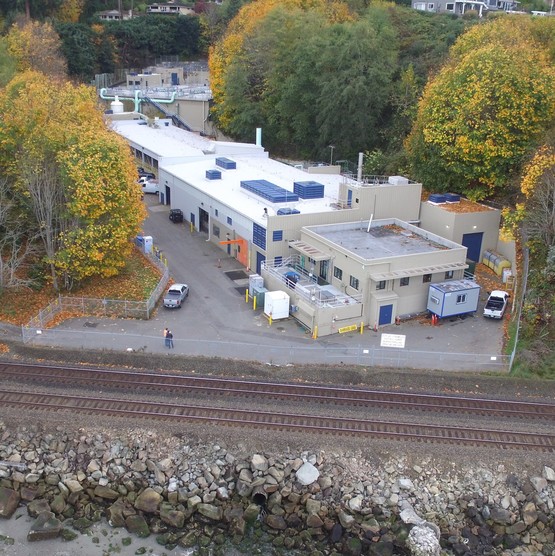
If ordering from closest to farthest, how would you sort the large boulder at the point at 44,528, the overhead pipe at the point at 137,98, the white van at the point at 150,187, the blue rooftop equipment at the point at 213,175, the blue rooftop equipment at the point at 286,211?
the large boulder at the point at 44,528 < the blue rooftop equipment at the point at 286,211 < the blue rooftop equipment at the point at 213,175 < the white van at the point at 150,187 < the overhead pipe at the point at 137,98

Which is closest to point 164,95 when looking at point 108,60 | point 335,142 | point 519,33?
point 108,60

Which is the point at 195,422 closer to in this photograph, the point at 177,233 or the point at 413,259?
the point at 413,259

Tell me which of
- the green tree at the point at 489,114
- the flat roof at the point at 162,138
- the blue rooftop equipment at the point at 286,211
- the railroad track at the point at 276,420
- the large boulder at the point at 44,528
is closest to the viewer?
the large boulder at the point at 44,528

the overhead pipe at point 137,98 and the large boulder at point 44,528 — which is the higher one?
the overhead pipe at point 137,98

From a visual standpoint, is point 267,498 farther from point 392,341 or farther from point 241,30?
point 241,30

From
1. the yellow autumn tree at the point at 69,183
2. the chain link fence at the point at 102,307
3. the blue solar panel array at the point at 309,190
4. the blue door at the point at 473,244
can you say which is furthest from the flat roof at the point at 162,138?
the blue door at the point at 473,244

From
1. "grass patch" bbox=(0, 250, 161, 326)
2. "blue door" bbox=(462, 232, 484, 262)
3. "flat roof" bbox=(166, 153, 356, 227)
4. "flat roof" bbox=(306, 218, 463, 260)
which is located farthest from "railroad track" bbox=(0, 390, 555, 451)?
"blue door" bbox=(462, 232, 484, 262)

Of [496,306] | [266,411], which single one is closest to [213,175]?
[496,306]

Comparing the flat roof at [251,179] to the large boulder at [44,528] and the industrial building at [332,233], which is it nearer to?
the industrial building at [332,233]
